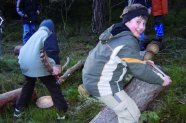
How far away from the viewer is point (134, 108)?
4.84 meters

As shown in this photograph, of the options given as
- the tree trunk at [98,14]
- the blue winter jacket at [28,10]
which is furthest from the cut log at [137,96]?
the tree trunk at [98,14]

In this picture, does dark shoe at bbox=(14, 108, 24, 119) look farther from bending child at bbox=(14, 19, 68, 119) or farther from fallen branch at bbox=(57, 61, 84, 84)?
fallen branch at bbox=(57, 61, 84, 84)

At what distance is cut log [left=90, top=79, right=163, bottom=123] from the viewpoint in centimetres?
564

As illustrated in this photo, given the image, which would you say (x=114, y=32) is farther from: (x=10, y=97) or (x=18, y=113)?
(x=10, y=97)

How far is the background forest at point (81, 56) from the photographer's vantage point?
647 cm

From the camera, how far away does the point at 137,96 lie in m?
5.85

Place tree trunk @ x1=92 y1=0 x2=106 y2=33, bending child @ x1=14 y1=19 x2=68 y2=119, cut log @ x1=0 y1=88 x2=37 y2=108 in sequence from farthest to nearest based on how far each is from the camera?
tree trunk @ x1=92 y1=0 x2=106 y2=33 < cut log @ x1=0 y1=88 x2=37 y2=108 < bending child @ x1=14 y1=19 x2=68 y2=119

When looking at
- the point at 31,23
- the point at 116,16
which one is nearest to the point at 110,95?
the point at 31,23

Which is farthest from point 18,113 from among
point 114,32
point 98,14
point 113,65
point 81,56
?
point 98,14

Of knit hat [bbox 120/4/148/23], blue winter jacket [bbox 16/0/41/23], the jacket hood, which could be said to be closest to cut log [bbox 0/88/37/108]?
the jacket hood

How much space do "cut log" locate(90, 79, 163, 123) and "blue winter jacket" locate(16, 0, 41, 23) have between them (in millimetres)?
5314

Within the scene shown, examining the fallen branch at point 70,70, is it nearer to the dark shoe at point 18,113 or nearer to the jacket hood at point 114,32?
the dark shoe at point 18,113

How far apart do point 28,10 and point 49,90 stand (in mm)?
4466

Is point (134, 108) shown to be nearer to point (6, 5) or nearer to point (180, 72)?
point (180, 72)
